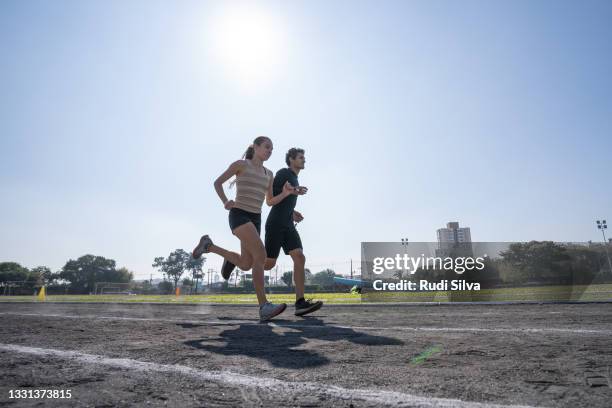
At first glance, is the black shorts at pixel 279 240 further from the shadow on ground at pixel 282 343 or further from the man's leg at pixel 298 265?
the shadow on ground at pixel 282 343

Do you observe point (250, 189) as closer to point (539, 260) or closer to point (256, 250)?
point (256, 250)

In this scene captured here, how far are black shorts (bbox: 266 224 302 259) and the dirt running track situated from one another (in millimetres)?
2436

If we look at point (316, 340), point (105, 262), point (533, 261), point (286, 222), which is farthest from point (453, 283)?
point (105, 262)

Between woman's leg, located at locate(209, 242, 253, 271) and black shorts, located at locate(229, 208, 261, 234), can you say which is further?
woman's leg, located at locate(209, 242, 253, 271)

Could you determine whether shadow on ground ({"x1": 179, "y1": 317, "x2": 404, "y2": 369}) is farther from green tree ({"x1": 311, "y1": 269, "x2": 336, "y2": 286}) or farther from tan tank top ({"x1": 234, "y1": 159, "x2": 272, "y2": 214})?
green tree ({"x1": 311, "y1": 269, "x2": 336, "y2": 286})

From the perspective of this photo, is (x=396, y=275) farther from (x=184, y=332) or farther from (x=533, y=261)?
(x=184, y=332)

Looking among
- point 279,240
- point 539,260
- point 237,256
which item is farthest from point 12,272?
point 279,240

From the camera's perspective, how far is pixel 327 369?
1.74 m

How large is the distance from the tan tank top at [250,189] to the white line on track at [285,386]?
9.78 ft

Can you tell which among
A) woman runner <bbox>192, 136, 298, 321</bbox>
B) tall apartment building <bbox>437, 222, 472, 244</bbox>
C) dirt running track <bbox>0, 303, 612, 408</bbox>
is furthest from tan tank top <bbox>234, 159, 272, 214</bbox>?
tall apartment building <bbox>437, 222, 472, 244</bbox>

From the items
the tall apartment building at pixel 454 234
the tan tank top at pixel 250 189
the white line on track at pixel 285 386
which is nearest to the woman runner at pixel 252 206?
the tan tank top at pixel 250 189

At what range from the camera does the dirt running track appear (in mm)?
1298

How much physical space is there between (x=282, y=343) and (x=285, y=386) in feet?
3.74

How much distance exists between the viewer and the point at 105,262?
12381 centimetres
